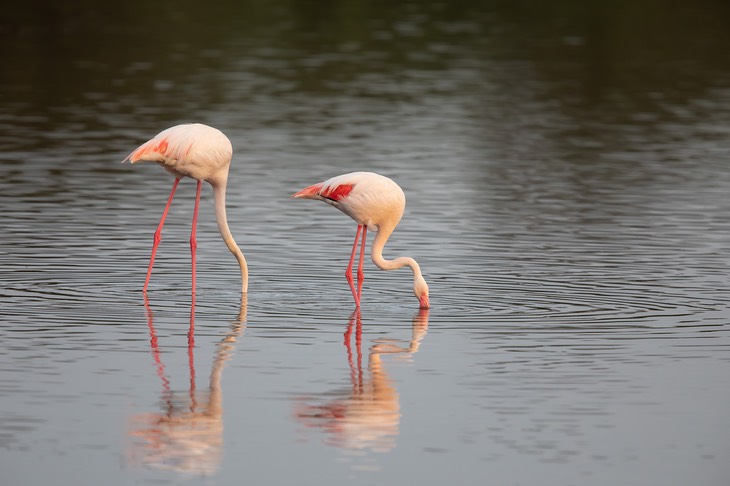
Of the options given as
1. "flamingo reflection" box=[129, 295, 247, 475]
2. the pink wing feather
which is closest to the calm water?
"flamingo reflection" box=[129, 295, 247, 475]

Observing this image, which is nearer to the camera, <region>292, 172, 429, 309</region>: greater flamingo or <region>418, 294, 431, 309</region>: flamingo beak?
<region>418, 294, 431, 309</region>: flamingo beak

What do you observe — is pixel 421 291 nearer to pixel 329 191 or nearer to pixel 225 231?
pixel 329 191

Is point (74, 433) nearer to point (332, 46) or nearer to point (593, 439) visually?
point (593, 439)

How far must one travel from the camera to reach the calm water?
→ 7711mm

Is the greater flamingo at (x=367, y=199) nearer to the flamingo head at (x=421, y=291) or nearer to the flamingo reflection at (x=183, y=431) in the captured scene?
the flamingo head at (x=421, y=291)

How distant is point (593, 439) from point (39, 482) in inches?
111

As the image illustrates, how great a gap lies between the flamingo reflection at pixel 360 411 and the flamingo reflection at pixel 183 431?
50 centimetres

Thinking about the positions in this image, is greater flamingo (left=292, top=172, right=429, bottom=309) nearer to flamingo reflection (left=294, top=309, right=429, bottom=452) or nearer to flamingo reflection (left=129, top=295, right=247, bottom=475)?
flamingo reflection (left=294, top=309, right=429, bottom=452)

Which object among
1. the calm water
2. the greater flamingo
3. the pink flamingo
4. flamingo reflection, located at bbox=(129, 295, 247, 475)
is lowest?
the calm water

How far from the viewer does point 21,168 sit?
61.6 ft

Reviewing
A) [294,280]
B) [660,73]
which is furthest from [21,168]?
[660,73]

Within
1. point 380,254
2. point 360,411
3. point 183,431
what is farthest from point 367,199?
point 183,431

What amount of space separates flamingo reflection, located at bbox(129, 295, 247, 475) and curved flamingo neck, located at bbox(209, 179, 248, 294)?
2.68m

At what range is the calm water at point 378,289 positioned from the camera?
771 cm
